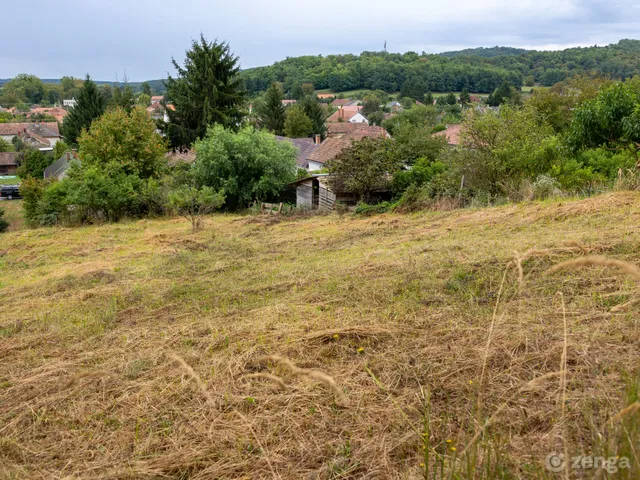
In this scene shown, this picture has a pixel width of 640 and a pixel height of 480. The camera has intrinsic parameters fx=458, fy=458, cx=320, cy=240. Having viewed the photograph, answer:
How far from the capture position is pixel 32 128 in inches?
2411

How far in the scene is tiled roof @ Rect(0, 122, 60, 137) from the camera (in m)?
58.7

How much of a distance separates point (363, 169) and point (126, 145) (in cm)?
1094

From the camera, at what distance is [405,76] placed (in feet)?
299

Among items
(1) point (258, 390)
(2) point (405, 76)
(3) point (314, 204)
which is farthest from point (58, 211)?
(2) point (405, 76)

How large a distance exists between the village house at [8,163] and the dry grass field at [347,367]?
4984 cm

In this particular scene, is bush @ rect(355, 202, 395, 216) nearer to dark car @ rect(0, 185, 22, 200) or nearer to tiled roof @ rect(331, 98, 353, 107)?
dark car @ rect(0, 185, 22, 200)

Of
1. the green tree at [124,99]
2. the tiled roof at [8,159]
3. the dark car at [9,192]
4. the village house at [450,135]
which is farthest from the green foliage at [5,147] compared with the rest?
the village house at [450,135]

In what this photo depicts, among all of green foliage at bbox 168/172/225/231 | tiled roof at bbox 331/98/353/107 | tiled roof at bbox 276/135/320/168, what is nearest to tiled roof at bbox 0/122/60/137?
tiled roof at bbox 276/135/320/168

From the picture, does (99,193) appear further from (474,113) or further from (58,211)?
(474,113)

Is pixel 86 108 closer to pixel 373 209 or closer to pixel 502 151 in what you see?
pixel 373 209

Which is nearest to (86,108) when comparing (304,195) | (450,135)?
(304,195)

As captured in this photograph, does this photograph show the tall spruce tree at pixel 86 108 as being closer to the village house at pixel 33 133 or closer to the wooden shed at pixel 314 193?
the wooden shed at pixel 314 193

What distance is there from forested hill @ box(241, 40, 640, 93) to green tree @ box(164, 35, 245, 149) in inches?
2408

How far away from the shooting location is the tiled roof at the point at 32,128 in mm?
58719
